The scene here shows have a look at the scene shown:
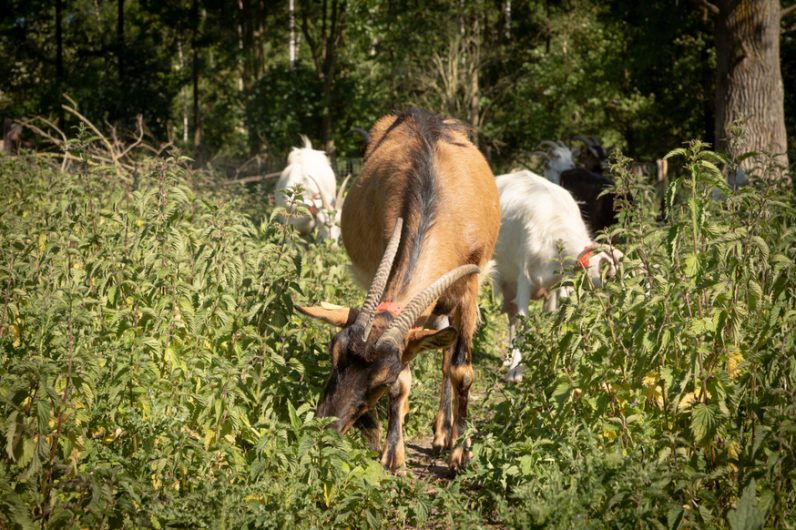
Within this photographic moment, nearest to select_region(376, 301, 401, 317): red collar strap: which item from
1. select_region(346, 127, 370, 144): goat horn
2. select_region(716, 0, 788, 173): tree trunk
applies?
select_region(346, 127, 370, 144): goat horn

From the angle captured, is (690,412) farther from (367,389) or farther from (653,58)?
(653,58)

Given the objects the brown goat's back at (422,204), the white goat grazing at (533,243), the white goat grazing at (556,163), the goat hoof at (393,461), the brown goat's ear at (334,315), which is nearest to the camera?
the brown goat's ear at (334,315)

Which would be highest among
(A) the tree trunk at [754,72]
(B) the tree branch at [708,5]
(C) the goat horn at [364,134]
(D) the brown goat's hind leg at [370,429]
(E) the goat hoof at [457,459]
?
(B) the tree branch at [708,5]

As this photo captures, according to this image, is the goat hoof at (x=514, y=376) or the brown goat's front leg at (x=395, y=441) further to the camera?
the goat hoof at (x=514, y=376)

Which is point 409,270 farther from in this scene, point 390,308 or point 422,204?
point 422,204

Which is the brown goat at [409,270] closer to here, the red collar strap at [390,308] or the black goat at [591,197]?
the red collar strap at [390,308]

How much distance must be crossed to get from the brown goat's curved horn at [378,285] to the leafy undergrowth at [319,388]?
511mm

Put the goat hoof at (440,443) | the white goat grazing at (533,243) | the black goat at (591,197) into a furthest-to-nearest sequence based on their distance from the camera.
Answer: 1. the black goat at (591,197)
2. the white goat grazing at (533,243)
3. the goat hoof at (440,443)

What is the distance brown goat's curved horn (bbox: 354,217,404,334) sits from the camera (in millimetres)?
4504

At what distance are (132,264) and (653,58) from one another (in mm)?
16266

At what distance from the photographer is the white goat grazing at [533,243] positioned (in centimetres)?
767

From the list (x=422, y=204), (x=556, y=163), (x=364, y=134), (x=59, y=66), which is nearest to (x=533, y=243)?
(x=364, y=134)

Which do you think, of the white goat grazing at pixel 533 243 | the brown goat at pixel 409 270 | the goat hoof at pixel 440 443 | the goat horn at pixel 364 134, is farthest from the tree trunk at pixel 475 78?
the goat hoof at pixel 440 443

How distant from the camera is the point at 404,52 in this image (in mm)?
26875
